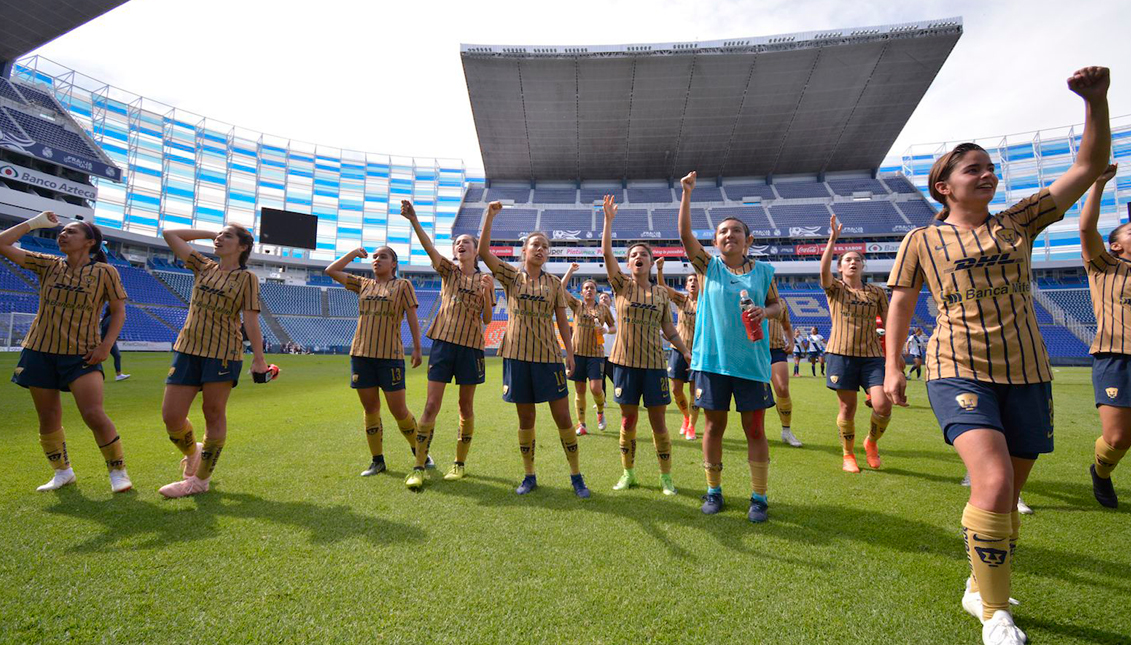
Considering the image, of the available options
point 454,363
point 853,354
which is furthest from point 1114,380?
point 454,363

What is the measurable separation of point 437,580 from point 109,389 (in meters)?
11.9

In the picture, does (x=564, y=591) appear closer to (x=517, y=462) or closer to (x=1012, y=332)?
(x=1012, y=332)

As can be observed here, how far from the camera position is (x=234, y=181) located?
40.7 metres

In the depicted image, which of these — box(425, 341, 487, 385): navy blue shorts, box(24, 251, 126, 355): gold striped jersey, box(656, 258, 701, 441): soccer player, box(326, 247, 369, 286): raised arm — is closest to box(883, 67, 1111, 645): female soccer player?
box(425, 341, 487, 385): navy blue shorts

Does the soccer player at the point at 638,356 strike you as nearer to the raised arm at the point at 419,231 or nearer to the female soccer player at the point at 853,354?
the raised arm at the point at 419,231

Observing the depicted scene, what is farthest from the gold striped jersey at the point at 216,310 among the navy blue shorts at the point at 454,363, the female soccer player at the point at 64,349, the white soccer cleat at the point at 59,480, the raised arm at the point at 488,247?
the raised arm at the point at 488,247

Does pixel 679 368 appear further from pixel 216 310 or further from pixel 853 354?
pixel 216 310

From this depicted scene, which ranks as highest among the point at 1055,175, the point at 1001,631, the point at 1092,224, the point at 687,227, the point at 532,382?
the point at 1055,175

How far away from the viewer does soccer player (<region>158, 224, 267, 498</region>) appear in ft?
12.8

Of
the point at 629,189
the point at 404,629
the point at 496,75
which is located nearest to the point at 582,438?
the point at 404,629

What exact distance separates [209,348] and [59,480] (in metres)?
1.60

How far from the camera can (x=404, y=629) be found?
2041mm

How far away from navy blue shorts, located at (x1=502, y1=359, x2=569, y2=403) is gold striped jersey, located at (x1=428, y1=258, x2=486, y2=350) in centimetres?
64

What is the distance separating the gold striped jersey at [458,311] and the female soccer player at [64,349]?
2621mm
